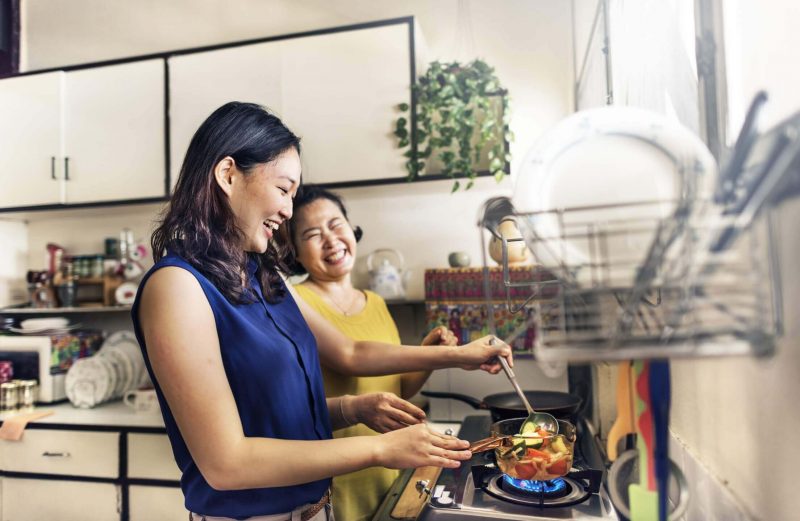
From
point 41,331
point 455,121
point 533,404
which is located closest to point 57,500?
point 41,331

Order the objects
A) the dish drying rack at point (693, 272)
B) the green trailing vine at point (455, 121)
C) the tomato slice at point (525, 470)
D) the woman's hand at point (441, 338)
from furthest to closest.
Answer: the green trailing vine at point (455, 121), the woman's hand at point (441, 338), the tomato slice at point (525, 470), the dish drying rack at point (693, 272)

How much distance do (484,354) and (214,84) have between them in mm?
1682

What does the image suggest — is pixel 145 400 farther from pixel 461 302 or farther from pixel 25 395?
pixel 461 302

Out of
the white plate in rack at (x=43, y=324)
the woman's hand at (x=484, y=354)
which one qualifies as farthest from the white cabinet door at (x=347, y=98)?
the white plate in rack at (x=43, y=324)

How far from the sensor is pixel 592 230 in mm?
463

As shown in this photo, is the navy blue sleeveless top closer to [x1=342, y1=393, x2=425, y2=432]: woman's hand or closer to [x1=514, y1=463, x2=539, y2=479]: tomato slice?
[x1=342, y1=393, x2=425, y2=432]: woman's hand

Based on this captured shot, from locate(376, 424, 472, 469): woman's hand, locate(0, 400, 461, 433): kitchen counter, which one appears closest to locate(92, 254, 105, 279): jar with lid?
locate(0, 400, 461, 433): kitchen counter

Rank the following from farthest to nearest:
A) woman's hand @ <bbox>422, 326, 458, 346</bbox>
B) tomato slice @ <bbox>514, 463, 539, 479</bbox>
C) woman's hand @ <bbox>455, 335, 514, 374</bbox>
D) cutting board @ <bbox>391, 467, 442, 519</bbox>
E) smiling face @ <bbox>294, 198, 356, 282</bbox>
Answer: smiling face @ <bbox>294, 198, 356, 282</bbox> < woman's hand @ <bbox>422, 326, 458, 346</bbox> < woman's hand @ <bbox>455, 335, 514, 374</bbox> < cutting board @ <bbox>391, 467, 442, 519</bbox> < tomato slice @ <bbox>514, 463, 539, 479</bbox>

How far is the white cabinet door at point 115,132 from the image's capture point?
7.49 ft

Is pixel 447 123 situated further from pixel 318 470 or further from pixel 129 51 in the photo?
pixel 129 51

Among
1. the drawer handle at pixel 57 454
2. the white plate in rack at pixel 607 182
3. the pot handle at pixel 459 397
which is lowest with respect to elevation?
the drawer handle at pixel 57 454

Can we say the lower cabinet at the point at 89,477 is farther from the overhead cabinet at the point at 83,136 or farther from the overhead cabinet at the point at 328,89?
the overhead cabinet at the point at 328,89

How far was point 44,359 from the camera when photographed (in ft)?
→ 7.59

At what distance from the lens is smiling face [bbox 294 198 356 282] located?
1.68 m
